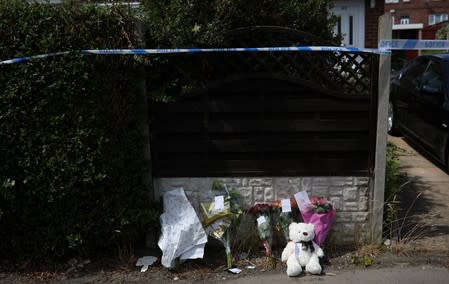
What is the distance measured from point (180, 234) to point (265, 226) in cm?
77

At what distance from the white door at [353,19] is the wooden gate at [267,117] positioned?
308 inches

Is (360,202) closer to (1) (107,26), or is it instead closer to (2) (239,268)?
(2) (239,268)

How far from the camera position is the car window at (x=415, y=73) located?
22.1 ft

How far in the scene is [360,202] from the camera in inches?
161

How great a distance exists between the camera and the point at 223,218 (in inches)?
154

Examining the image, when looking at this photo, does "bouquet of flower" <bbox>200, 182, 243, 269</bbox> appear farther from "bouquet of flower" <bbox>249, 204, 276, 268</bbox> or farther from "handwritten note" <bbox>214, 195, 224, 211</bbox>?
"bouquet of flower" <bbox>249, 204, 276, 268</bbox>

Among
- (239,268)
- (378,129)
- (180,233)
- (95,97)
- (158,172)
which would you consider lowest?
(239,268)

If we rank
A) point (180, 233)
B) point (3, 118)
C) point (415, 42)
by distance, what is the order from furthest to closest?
point (415, 42) → point (180, 233) → point (3, 118)

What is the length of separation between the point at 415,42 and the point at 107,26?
9.04ft

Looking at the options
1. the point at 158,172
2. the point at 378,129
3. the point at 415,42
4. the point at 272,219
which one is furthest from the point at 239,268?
the point at 415,42

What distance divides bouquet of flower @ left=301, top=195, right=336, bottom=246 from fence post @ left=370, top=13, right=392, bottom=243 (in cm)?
43

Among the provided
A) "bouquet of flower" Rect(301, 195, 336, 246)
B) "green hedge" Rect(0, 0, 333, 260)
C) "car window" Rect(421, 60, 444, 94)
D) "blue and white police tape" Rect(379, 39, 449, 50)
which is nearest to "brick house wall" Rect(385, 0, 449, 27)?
"car window" Rect(421, 60, 444, 94)

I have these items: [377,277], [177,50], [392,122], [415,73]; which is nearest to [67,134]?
[177,50]

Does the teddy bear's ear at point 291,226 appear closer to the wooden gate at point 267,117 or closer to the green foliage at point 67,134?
the wooden gate at point 267,117
